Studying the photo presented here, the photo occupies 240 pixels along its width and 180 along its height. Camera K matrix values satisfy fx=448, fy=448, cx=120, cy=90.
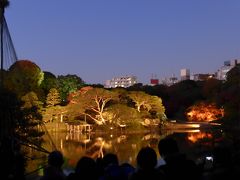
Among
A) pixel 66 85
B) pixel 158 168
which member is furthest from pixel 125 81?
pixel 158 168

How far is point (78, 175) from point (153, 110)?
44036mm

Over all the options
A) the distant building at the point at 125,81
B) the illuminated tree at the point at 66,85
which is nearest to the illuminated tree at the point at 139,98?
the illuminated tree at the point at 66,85

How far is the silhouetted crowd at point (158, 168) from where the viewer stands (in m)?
3.91

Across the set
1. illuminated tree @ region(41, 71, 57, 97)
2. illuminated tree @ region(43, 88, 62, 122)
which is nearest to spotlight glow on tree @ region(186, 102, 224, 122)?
illuminated tree @ region(43, 88, 62, 122)

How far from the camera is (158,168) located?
13.6 ft

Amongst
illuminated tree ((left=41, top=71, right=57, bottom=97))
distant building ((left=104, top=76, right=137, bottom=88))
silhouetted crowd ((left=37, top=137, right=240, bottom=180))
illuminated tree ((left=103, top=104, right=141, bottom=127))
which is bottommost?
silhouetted crowd ((left=37, top=137, right=240, bottom=180))

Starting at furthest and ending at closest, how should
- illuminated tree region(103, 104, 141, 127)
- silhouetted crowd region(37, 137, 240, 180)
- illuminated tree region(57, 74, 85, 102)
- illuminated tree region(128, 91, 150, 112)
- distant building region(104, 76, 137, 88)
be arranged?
1. distant building region(104, 76, 137, 88)
2. illuminated tree region(57, 74, 85, 102)
3. illuminated tree region(128, 91, 150, 112)
4. illuminated tree region(103, 104, 141, 127)
5. silhouetted crowd region(37, 137, 240, 180)

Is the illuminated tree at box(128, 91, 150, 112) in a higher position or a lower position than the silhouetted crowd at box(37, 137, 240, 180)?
higher

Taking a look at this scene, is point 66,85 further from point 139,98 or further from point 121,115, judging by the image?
point 121,115

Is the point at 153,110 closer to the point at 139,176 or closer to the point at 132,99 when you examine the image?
the point at 132,99

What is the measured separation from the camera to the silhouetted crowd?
3.91 metres

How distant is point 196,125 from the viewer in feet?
161

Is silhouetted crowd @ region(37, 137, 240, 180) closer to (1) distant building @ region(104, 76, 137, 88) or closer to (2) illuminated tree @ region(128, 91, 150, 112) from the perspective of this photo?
(2) illuminated tree @ region(128, 91, 150, 112)

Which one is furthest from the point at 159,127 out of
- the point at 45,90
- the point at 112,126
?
the point at 45,90
